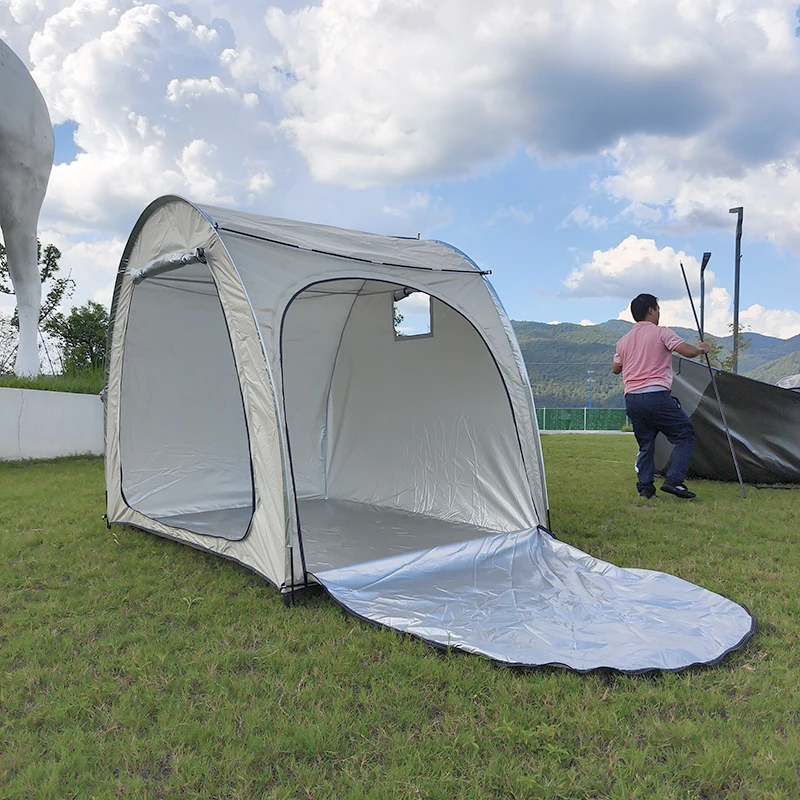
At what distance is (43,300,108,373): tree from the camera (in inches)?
397

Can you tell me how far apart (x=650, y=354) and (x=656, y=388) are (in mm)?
235

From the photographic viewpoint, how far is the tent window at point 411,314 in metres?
4.66

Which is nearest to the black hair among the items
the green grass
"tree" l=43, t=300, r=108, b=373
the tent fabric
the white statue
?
the tent fabric

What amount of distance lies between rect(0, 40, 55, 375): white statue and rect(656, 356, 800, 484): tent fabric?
653 cm

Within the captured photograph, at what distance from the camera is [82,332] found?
10562 millimetres

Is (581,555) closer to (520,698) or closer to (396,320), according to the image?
(520,698)

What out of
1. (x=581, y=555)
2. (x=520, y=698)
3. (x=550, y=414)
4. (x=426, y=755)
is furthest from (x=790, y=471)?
(x=550, y=414)

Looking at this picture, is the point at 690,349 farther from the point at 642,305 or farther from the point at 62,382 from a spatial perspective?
the point at 62,382

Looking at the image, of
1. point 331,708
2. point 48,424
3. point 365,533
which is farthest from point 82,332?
point 331,708

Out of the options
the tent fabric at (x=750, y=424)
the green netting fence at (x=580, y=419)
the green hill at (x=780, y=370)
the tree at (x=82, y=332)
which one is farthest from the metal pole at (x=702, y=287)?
the green hill at (x=780, y=370)

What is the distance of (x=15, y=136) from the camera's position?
6.64 meters

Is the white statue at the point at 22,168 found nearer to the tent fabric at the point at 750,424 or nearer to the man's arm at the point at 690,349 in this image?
the man's arm at the point at 690,349

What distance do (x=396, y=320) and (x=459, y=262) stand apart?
45.3 inches

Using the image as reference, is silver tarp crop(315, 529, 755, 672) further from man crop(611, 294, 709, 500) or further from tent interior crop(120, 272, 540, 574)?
man crop(611, 294, 709, 500)
